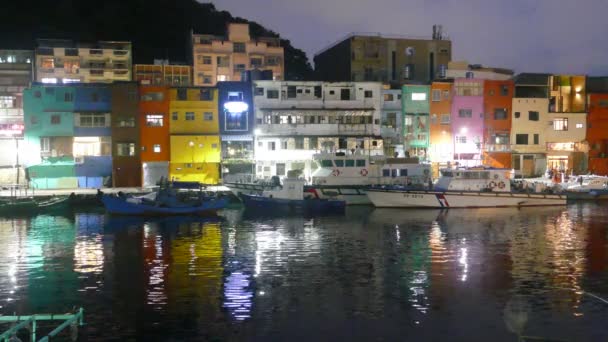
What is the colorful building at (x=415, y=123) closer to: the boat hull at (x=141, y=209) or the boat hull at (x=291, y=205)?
the boat hull at (x=291, y=205)

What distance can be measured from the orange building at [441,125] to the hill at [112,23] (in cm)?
2116

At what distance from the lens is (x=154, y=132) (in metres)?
54.7

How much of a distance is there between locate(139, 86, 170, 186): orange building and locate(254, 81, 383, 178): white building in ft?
25.3

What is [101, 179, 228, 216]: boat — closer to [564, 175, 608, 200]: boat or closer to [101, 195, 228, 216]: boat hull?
[101, 195, 228, 216]: boat hull

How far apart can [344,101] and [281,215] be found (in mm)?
20077

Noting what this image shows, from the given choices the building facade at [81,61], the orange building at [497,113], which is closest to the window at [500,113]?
the orange building at [497,113]

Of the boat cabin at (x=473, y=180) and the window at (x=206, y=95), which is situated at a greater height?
the window at (x=206, y=95)

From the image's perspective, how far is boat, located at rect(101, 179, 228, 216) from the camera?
39.7 metres

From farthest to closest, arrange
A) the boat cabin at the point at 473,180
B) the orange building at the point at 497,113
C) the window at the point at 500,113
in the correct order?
the window at the point at 500,113, the orange building at the point at 497,113, the boat cabin at the point at 473,180

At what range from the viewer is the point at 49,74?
64375mm

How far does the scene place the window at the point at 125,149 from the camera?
53.6 metres

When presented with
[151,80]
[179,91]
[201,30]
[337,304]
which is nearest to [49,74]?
[151,80]

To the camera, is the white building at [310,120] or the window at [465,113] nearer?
the white building at [310,120]

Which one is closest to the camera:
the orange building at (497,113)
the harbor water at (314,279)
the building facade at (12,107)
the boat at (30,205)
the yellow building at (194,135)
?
the harbor water at (314,279)
